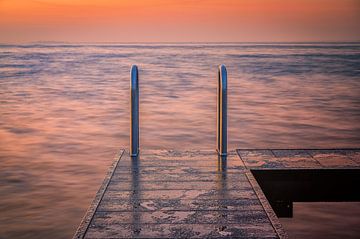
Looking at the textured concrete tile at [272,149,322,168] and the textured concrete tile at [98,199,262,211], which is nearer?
the textured concrete tile at [98,199,262,211]

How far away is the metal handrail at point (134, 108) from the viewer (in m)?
5.31

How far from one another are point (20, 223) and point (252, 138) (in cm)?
620

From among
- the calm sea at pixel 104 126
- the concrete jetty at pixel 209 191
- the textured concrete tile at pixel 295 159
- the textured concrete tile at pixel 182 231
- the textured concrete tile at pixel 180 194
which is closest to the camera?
the textured concrete tile at pixel 182 231

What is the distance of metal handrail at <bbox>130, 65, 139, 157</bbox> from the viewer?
531 cm

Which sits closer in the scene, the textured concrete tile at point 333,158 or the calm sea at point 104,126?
the textured concrete tile at point 333,158

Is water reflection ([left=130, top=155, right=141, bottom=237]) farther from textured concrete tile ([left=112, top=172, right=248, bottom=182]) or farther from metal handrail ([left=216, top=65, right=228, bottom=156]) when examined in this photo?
metal handrail ([left=216, top=65, right=228, bottom=156])

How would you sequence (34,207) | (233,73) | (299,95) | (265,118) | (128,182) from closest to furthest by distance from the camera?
1. (128,182)
2. (34,207)
3. (265,118)
4. (299,95)
5. (233,73)

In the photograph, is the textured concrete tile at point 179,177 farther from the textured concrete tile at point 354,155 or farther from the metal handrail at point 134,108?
the textured concrete tile at point 354,155

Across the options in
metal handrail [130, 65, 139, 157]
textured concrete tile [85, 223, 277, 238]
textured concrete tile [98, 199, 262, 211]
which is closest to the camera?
textured concrete tile [85, 223, 277, 238]

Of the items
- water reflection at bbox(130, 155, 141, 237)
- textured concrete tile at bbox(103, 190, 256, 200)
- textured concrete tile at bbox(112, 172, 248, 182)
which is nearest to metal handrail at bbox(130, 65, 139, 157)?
water reflection at bbox(130, 155, 141, 237)

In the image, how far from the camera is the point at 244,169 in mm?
5094

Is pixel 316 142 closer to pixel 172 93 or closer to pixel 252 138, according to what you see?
pixel 252 138

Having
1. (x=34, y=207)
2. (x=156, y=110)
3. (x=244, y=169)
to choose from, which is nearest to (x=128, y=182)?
(x=244, y=169)

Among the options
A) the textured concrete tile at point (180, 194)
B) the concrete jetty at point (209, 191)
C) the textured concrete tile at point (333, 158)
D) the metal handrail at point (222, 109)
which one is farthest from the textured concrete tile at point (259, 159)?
the textured concrete tile at point (180, 194)
